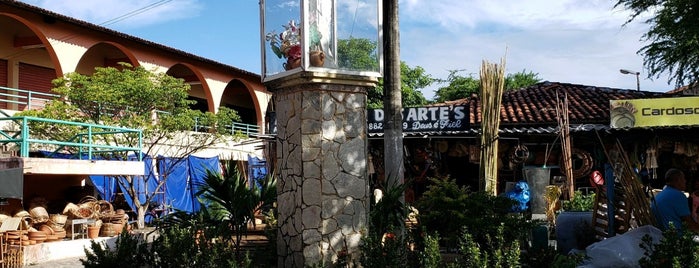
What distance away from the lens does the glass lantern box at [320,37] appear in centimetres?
659

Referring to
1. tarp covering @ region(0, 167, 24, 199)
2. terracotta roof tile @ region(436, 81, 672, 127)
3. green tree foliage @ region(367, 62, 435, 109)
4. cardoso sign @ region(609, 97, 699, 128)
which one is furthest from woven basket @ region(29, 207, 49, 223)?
green tree foliage @ region(367, 62, 435, 109)

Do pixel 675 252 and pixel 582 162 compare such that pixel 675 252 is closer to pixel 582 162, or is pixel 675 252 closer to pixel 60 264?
pixel 60 264

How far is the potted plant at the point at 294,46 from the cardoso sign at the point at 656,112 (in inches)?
430

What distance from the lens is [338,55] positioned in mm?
6820

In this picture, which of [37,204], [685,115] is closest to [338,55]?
[37,204]

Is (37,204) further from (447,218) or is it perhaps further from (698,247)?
(698,247)

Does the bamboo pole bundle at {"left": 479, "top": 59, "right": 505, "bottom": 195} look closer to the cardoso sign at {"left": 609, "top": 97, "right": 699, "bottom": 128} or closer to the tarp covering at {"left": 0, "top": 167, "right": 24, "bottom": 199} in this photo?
the cardoso sign at {"left": 609, "top": 97, "right": 699, "bottom": 128}

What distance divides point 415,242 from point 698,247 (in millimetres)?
2843

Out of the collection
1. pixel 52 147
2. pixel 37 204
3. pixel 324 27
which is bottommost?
pixel 37 204

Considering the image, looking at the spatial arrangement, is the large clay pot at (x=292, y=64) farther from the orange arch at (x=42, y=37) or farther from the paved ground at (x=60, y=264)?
the orange arch at (x=42, y=37)

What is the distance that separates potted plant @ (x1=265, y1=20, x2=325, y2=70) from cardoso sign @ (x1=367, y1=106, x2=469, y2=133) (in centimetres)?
997

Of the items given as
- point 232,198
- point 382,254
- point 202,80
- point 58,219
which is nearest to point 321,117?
point 382,254

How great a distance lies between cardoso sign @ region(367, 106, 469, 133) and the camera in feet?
54.5

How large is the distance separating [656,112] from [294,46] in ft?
37.7
